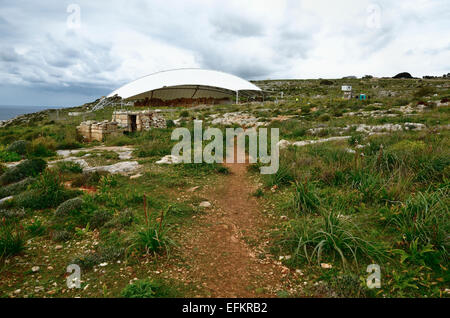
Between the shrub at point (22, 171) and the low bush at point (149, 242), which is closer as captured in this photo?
the low bush at point (149, 242)

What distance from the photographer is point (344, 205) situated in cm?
473

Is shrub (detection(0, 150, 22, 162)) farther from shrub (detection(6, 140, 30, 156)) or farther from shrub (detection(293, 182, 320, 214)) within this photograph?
shrub (detection(293, 182, 320, 214))

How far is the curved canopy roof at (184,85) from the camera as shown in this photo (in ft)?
121

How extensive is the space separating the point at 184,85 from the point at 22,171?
111 ft

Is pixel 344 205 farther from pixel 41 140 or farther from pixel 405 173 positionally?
pixel 41 140

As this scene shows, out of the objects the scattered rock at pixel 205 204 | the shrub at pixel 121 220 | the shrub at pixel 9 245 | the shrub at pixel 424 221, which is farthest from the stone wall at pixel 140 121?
the shrub at pixel 424 221

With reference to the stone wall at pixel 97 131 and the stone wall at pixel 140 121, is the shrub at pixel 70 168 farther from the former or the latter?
the stone wall at pixel 140 121

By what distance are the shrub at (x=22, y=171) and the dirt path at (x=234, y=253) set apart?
5104 millimetres

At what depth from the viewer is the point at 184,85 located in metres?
38.7

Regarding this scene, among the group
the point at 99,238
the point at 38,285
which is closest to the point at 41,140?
the point at 99,238

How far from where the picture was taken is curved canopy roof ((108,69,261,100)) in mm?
36750

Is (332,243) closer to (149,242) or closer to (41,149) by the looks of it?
(149,242)

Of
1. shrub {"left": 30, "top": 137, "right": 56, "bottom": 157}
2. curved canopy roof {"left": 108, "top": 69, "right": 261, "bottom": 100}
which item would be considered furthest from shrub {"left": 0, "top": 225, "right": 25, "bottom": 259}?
curved canopy roof {"left": 108, "top": 69, "right": 261, "bottom": 100}

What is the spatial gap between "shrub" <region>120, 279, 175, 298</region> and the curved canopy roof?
117ft
